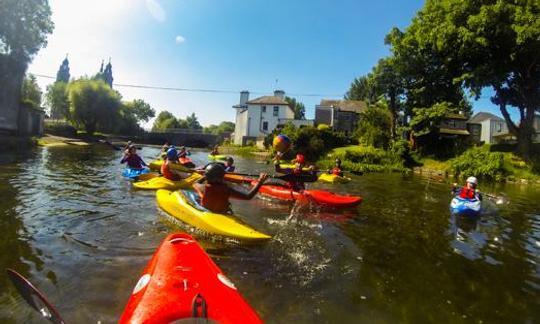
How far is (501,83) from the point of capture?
31359 mm

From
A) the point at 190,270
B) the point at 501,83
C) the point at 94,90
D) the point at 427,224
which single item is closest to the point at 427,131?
the point at 501,83

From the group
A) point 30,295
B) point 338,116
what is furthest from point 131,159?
point 338,116

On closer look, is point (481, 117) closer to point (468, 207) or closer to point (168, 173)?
point (468, 207)

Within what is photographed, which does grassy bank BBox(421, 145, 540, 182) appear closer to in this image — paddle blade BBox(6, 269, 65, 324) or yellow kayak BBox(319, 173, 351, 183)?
yellow kayak BBox(319, 173, 351, 183)

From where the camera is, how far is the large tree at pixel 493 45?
26547 millimetres

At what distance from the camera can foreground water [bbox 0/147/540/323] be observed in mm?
5215

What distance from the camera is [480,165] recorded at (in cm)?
2936

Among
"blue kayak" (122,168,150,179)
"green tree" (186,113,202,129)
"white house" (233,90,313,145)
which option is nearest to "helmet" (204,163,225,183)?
"blue kayak" (122,168,150,179)

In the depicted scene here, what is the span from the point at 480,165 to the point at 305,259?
27.3 meters

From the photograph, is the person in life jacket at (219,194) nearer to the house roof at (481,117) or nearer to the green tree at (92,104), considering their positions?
the green tree at (92,104)

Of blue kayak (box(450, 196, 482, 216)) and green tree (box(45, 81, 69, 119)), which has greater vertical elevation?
green tree (box(45, 81, 69, 119))

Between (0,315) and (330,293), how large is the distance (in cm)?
433

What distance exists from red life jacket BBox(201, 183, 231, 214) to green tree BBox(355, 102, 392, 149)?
3280cm

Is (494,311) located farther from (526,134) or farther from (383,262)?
(526,134)
